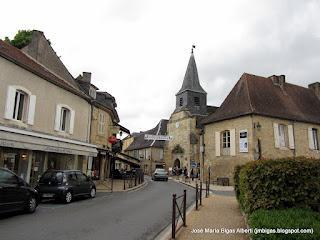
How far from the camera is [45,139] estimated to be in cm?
1470

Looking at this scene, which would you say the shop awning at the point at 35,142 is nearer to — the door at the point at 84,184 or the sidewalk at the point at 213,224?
the door at the point at 84,184

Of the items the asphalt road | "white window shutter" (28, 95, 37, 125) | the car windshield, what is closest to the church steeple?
"white window shutter" (28, 95, 37, 125)

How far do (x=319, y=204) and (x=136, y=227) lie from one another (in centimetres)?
425

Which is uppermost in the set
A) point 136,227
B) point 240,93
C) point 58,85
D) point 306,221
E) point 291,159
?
point 240,93

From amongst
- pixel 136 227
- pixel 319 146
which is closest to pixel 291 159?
pixel 136 227

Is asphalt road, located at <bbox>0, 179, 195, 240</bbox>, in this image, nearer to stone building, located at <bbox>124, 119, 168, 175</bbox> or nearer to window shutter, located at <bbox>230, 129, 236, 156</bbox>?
window shutter, located at <bbox>230, 129, 236, 156</bbox>

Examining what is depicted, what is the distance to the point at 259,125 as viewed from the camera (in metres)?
25.3

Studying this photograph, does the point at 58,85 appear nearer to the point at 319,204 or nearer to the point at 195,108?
the point at 319,204

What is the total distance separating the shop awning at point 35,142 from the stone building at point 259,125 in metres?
13.2

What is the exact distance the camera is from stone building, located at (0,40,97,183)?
1344cm

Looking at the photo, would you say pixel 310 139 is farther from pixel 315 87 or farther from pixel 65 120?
pixel 65 120

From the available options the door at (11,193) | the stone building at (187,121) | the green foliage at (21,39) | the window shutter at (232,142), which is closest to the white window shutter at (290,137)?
the window shutter at (232,142)

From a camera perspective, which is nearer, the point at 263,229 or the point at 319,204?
the point at 263,229

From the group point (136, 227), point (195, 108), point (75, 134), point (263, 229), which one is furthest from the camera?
point (195, 108)
